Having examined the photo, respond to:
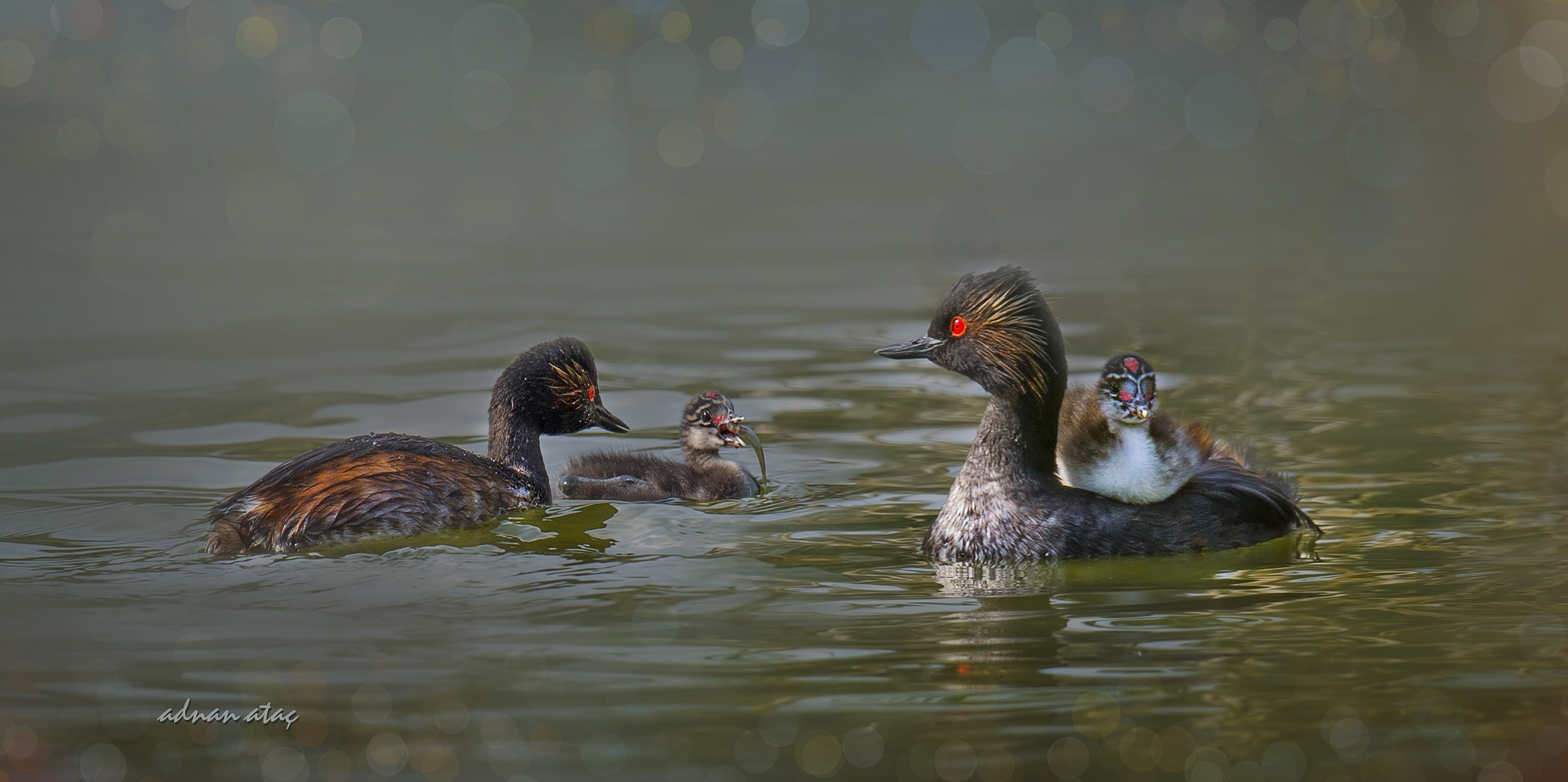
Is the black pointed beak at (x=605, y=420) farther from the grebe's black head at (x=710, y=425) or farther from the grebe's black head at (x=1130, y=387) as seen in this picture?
the grebe's black head at (x=1130, y=387)

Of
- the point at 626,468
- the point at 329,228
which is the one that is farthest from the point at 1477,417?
the point at 329,228

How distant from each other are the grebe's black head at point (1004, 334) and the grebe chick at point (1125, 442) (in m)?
0.26

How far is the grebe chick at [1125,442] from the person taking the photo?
746 cm

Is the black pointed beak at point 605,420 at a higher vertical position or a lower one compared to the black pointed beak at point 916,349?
lower

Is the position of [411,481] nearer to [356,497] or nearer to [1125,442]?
[356,497]

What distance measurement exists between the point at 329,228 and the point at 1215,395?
1415 centimetres

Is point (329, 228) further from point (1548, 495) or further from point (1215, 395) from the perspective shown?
point (1548, 495)

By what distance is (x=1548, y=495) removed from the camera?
8.52 metres

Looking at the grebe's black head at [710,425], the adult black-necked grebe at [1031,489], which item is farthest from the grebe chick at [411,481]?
the adult black-necked grebe at [1031,489]

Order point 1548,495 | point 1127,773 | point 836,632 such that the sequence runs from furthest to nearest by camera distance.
A: point 1548,495 < point 836,632 < point 1127,773

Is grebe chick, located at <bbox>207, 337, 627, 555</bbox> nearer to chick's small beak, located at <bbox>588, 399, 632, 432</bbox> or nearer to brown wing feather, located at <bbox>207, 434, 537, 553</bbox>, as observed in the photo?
brown wing feather, located at <bbox>207, 434, 537, 553</bbox>

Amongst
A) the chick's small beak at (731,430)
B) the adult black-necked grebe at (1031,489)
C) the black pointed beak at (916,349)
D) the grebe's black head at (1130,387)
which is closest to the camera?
the grebe's black head at (1130,387)

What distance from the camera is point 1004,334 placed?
7758mm

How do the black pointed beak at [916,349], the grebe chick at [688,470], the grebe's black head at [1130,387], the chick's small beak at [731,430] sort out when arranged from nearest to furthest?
the grebe's black head at [1130,387]
the black pointed beak at [916,349]
the grebe chick at [688,470]
the chick's small beak at [731,430]
